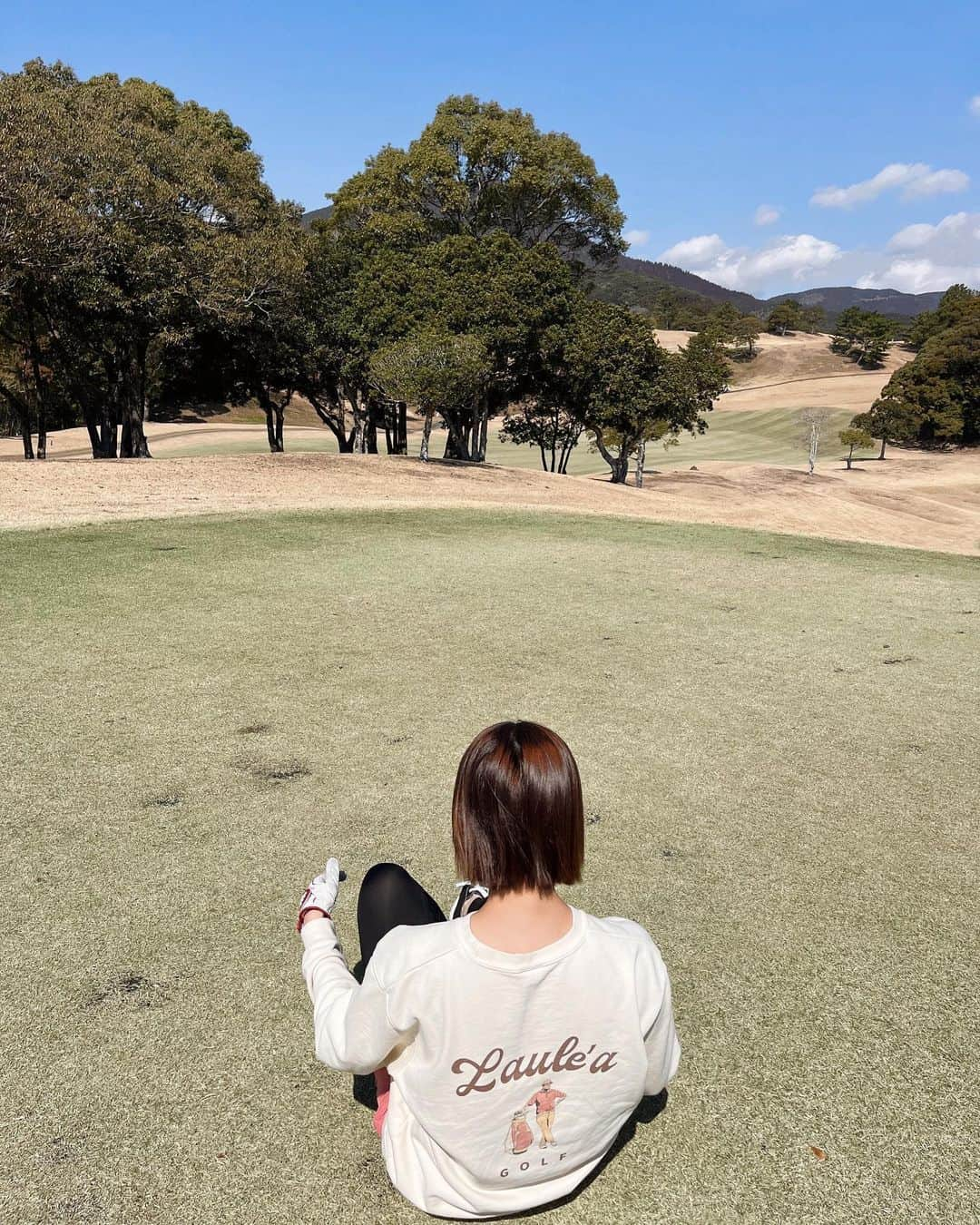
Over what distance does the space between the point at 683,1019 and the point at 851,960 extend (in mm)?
851

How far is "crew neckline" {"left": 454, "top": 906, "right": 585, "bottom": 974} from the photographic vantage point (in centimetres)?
207

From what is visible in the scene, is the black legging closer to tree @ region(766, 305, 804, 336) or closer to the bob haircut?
the bob haircut

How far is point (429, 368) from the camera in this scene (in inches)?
1067

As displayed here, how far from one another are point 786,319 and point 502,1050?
409 ft

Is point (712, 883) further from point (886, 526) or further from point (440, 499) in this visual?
point (886, 526)

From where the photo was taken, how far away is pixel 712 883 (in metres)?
4.28

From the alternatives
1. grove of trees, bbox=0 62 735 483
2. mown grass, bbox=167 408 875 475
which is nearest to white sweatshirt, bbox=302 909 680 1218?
grove of trees, bbox=0 62 735 483

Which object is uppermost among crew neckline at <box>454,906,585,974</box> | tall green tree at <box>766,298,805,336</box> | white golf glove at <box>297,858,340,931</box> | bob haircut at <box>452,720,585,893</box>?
tall green tree at <box>766,298,805,336</box>

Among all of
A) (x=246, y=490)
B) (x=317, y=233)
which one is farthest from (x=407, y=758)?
(x=317, y=233)

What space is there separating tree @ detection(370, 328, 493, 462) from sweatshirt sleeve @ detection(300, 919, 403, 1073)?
83.8 ft

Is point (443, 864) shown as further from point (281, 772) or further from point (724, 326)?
point (724, 326)

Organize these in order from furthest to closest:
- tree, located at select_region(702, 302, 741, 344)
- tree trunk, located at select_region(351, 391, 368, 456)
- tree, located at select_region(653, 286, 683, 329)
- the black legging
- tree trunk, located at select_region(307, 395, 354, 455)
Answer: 1. tree, located at select_region(653, 286, 683, 329)
2. tree, located at select_region(702, 302, 741, 344)
3. tree trunk, located at select_region(307, 395, 354, 455)
4. tree trunk, located at select_region(351, 391, 368, 456)
5. the black legging

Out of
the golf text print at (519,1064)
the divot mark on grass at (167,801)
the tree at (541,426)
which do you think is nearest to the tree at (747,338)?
the tree at (541,426)

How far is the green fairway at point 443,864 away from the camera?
2652 mm
